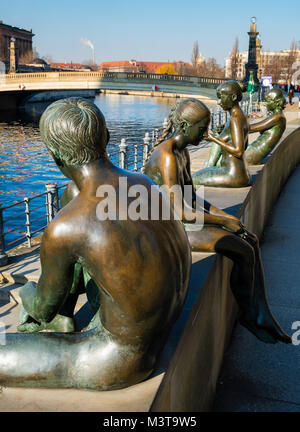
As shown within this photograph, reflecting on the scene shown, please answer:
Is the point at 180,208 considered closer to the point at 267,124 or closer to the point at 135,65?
the point at 267,124

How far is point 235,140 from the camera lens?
5340 mm

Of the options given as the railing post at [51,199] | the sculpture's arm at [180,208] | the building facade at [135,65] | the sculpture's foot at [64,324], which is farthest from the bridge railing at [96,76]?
the building facade at [135,65]

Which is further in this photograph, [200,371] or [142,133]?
[142,133]

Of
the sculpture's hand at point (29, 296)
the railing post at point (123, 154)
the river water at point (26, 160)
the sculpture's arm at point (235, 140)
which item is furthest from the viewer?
the river water at point (26, 160)

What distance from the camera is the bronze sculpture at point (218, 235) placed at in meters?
3.16

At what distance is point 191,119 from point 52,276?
1714mm

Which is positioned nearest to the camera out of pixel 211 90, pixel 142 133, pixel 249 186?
pixel 249 186

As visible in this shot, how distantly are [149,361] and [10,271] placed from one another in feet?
13.0

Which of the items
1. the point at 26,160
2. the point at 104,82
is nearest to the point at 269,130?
the point at 26,160

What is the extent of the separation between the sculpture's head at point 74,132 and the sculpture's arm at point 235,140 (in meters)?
3.56

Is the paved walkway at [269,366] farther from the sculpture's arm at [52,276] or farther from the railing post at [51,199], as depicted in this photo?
the railing post at [51,199]

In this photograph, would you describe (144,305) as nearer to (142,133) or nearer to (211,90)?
(142,133)
